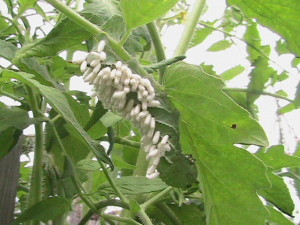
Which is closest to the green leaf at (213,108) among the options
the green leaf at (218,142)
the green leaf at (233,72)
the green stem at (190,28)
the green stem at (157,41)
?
the green leaf at (218,142)

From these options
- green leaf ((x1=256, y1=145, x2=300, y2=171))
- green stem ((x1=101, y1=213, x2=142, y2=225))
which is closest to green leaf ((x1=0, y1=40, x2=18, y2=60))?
green stem ((x1=101, y1=213, x2=142, y2=225))

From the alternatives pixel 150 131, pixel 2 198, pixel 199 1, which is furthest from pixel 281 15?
pixel 2 198

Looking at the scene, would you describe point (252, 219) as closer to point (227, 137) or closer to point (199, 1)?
point (227, 137)

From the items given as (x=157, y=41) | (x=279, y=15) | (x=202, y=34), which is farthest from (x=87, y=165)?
(x=202, y=34)

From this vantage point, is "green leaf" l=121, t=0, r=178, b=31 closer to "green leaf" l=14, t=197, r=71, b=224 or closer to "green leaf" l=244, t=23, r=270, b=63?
"green leaf" l=14, t=197, r=71, b=224

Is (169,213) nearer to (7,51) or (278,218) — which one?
(278,218)
